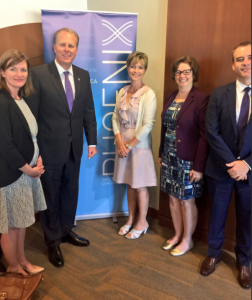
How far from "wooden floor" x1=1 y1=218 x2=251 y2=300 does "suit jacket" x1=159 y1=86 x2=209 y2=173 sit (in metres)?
0.90

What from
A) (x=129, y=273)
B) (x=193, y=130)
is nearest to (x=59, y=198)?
(x=129, y=273)

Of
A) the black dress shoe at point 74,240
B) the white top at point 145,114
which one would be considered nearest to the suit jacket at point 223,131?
the white top at point 145,114

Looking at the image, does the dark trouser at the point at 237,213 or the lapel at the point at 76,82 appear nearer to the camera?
the dark trouser at the point at 237,213

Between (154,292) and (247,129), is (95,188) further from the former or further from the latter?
(247,129)

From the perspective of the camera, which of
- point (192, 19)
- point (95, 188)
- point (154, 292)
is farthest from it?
point (95, 188)

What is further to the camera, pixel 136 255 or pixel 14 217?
pixel 136 255

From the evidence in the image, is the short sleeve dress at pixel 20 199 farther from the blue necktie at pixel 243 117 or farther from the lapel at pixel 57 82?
the blue necktie at pixel 243 117

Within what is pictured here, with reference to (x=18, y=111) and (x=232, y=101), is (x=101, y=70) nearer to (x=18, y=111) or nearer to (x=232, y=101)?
(x=18, y=111)

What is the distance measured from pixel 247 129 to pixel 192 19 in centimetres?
125

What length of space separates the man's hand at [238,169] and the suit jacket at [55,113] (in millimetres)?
1306

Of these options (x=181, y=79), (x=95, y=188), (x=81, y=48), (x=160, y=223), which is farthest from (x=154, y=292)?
(x=81, y=48)

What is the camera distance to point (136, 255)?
262 cm

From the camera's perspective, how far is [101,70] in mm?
2865

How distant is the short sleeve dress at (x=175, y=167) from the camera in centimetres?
243
